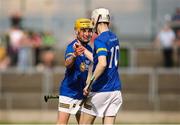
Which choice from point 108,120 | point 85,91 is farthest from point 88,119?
point 85,91

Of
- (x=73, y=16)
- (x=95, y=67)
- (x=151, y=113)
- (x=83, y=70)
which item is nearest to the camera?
(x=95, y=67)

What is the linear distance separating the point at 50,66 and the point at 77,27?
1230cm

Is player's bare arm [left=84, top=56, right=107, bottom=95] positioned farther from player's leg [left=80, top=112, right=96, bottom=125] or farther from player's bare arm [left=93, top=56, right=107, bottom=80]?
player's leg [left=80, top=112, right=96, bottom=125]

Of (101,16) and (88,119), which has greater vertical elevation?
(101,16)

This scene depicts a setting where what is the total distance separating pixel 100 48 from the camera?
41.5 ft

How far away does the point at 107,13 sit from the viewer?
42.5 feet

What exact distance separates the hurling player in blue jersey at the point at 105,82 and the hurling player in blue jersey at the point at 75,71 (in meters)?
0.40

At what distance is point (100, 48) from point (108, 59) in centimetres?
28

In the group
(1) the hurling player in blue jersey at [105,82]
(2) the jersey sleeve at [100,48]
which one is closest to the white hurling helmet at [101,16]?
(1) the hurling player in blue jersey at [105,82]

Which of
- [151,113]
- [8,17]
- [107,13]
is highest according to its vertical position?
[107,13]

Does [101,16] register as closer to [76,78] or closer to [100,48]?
[100,48]

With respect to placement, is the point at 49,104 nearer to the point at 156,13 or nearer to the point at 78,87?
the point at 156,13

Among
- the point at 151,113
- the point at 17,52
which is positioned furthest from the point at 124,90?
the point at 17,52

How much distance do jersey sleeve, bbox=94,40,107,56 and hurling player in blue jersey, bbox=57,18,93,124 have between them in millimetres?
571
